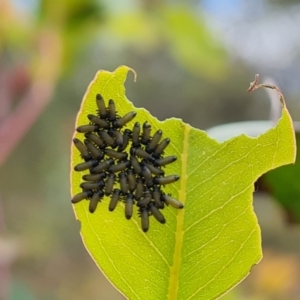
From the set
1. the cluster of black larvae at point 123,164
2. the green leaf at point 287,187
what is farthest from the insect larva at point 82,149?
the green leaf at point 287,187

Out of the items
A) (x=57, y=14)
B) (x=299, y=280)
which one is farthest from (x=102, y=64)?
(x=299, y=280)

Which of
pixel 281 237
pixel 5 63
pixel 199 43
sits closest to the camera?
pixel 199 43

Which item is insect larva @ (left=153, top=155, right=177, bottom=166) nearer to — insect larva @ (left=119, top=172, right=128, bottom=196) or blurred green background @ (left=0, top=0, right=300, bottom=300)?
insect larva @ (left=119, top=172, right=128, bottom=196)

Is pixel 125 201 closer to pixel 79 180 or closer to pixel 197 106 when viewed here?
pixel 79 180

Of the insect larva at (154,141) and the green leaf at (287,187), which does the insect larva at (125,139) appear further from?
the green leaf at (287,187)

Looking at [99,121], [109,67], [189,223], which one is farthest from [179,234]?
[109,67]

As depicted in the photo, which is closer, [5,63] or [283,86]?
[5,63]

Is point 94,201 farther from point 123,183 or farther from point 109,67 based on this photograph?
point 109,67
